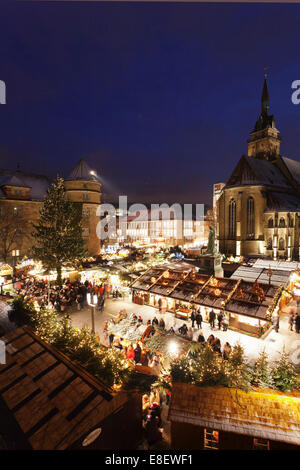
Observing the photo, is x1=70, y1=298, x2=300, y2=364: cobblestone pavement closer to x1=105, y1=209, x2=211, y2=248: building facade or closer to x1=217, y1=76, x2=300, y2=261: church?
x1=217, y1=76, x2=300, y2=261: church

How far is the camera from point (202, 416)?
514cm

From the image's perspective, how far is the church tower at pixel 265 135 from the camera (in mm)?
51094

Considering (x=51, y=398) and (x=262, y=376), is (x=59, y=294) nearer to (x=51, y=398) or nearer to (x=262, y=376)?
(x=51, y=398)

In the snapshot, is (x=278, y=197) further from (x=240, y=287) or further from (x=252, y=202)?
(x=240, y=287)

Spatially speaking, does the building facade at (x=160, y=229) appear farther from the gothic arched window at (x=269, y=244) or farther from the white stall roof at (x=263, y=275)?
the white stall roof at (x=263, y=275)

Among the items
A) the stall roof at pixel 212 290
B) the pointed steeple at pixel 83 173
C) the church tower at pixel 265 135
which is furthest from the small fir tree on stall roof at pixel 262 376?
the church tower at pixel 265 135

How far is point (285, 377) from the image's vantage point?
582 cm

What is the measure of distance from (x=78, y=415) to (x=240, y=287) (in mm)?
10254

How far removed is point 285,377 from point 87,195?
1404 inches

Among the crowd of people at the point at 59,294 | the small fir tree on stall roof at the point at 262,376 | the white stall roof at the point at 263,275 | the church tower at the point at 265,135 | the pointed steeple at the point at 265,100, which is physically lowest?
the crowd of people at the point at 59,294

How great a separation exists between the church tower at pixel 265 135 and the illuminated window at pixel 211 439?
2343 inches

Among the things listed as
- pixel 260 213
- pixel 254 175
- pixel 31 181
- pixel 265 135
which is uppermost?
pixel 265 135

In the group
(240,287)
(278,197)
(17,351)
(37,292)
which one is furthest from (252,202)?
(17,351)

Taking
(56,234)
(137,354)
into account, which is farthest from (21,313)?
(56,234)
